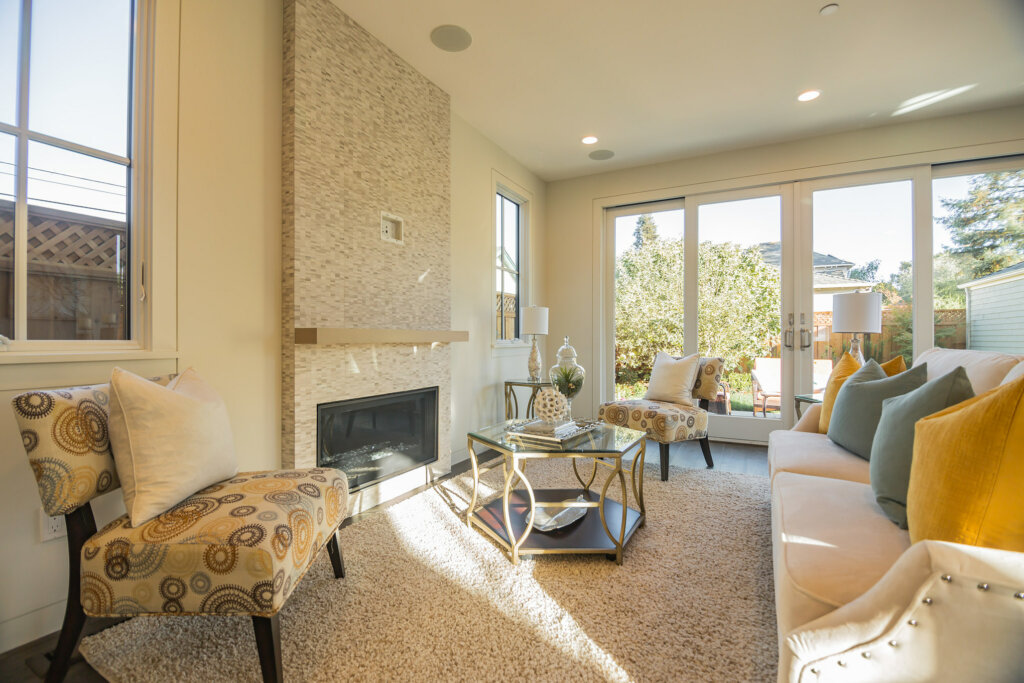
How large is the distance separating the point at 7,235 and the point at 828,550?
2.59 meters

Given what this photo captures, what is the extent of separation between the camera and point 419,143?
9.77 feet

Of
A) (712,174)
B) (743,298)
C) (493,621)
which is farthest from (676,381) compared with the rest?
(493,621)

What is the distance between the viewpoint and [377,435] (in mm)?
2686

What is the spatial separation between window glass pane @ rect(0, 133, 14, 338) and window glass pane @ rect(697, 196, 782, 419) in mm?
4437

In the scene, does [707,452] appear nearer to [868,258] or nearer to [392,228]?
[868,258]

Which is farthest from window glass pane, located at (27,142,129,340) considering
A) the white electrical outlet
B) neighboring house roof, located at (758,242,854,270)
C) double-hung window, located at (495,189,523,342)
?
neighboring house roof, located at (758,242,854,270)

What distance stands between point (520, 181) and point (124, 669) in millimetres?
4261

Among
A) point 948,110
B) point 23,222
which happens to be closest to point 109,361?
point 23,222

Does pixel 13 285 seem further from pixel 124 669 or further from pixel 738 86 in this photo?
pixel 738 86

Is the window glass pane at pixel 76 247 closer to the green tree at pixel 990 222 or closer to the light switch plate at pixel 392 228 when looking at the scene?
the light switch plate at pixel 392 228

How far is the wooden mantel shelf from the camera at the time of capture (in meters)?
2.18

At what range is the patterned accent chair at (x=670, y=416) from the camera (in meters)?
3.03

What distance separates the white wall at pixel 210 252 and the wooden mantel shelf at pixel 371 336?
0.19 metres

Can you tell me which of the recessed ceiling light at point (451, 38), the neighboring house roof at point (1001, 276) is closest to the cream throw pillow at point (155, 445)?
the recessed ceiling light at point (451, 38)
